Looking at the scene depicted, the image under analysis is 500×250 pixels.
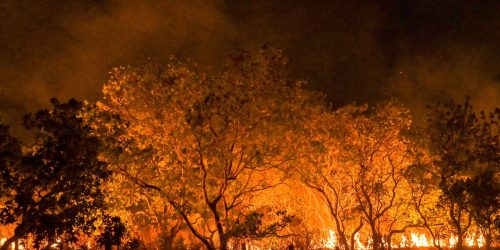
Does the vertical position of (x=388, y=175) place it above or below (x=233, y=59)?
below

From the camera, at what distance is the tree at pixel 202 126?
18812mm

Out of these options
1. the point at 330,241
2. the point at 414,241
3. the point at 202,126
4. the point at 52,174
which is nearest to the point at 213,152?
the point at 202,126

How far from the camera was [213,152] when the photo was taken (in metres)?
19.3

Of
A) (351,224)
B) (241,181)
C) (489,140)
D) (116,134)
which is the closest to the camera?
(116,134)

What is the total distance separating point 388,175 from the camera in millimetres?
29984

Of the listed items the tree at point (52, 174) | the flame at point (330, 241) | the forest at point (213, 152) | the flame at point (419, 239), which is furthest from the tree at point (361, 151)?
the flame at point (419, 239)

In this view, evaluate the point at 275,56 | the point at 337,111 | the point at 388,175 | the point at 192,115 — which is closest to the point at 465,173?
the point at 388,175

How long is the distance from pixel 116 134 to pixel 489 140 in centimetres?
1724

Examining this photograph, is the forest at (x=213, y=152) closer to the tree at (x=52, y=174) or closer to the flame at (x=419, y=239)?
the tree at (x=52, y=174)

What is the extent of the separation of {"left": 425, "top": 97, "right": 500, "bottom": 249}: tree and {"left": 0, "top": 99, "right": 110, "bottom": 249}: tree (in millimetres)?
16319

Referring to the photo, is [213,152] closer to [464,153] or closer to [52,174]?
[52,174]

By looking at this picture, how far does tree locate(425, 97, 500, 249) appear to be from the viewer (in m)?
25.5

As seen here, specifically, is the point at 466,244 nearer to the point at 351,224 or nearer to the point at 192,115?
the point at 351,224

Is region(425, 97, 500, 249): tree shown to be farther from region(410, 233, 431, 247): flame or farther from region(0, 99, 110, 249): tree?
region(410, 233, 431, 247): flame
